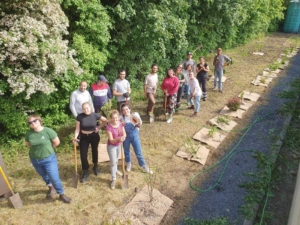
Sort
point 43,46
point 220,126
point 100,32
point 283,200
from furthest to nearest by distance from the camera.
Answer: point 220,126, point 100,32, point 43,46, point 283,200

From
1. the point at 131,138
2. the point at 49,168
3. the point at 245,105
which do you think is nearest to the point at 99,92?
the point at 131,138

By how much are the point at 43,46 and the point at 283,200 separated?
5907 millimetres

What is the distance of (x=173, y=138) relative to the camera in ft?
22.1

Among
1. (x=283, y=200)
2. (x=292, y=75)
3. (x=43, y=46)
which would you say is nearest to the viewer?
(x=283, y=200)

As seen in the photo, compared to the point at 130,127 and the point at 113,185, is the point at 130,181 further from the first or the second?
the point at 130,127

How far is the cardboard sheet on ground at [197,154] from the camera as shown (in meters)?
5.88

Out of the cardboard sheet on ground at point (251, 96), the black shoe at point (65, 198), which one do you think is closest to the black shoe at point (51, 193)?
the black shoe at point (65, 198)

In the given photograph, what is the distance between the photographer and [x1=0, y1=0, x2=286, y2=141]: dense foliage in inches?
201

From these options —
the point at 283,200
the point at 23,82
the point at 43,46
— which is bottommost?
the point at 283,200

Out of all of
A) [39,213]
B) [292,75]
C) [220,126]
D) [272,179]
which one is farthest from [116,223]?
[292,75]

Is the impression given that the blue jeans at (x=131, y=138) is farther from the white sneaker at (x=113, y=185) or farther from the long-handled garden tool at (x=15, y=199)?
the long-handled garden tool at (x=15, y=199)

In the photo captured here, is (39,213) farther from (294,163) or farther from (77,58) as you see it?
(294,163)

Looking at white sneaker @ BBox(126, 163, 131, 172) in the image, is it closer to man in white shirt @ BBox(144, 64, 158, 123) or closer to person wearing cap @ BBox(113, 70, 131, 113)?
person wearing cap @ BBox(113, 70, 131, 113)

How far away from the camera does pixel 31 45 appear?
5016 mm
